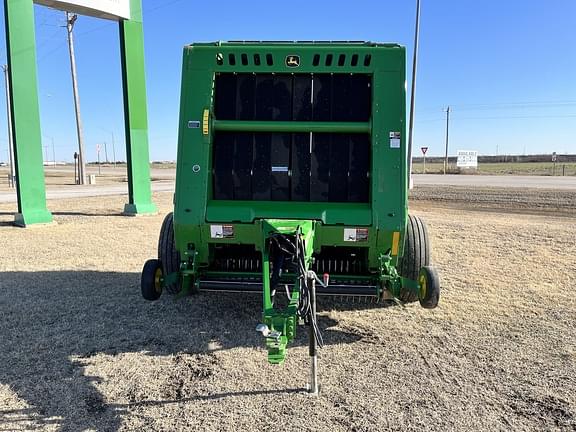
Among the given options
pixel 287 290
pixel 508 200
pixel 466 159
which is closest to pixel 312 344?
pixel 287 290

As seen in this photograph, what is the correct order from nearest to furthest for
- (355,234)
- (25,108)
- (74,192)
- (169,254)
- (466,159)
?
(355,234)
(169,254)
(25,108)
(74,192)
(466,159)

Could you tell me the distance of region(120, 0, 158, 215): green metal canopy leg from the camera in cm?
1169

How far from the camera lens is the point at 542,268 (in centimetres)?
672

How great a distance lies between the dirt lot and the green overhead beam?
4199 mm

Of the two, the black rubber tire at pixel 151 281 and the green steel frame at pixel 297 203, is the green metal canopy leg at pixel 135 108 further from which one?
the black rubber tire at pixel 151 281

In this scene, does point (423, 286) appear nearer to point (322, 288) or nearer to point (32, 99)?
point (322, 288)

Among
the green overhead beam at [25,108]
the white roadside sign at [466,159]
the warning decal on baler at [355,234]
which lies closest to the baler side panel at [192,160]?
the warning decal on baler at [355,234]

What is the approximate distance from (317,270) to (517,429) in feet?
7.27

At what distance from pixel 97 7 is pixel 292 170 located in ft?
29.2

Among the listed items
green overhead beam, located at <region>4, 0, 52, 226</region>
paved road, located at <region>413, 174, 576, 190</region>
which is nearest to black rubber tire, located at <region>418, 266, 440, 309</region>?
green overhead beam, located at <region>4, 0, 52, 226</region>

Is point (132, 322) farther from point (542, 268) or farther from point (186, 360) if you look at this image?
point (542, 268)

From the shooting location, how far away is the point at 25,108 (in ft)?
32.7

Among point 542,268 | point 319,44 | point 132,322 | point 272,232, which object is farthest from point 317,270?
point 542,268

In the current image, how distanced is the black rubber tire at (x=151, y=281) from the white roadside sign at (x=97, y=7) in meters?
8.70
